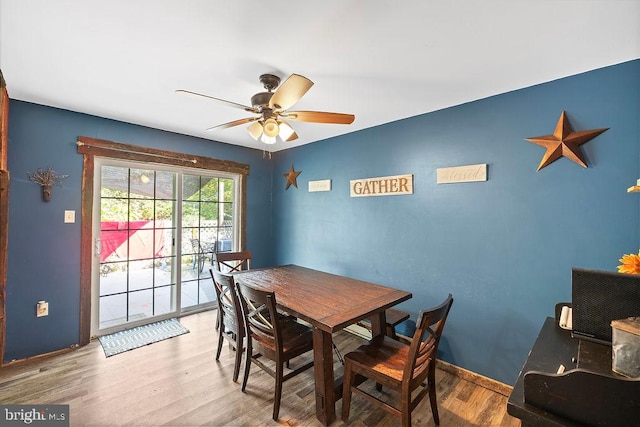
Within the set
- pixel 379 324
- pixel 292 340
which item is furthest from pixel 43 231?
pixel 379 324

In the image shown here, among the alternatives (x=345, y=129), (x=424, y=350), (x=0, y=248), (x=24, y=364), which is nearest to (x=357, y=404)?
(x=424, y=350)

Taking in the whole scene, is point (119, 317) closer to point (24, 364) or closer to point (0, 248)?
point (24, 364)

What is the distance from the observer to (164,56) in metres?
1.71

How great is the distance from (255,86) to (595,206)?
8.44 ft

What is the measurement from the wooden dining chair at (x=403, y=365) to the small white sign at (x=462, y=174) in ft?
3.92

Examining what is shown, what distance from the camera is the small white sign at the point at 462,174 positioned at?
2244mm

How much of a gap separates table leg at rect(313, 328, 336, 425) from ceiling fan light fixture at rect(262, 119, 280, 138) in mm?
1462

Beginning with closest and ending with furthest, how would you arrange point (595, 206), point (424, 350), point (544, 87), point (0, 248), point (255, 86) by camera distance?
1. point (424, 350)
2. point (595, 206)
3. point (544, 87)
4. point (255, 86)
5. point (0, 248)

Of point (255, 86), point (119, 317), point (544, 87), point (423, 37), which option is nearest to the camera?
point (423, 37)

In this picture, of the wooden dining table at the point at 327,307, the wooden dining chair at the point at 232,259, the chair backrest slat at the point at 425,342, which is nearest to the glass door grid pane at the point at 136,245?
the wooden dining chair at the point at 232,259

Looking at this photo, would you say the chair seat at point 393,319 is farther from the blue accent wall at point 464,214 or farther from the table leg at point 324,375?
the table leg at point 324,375

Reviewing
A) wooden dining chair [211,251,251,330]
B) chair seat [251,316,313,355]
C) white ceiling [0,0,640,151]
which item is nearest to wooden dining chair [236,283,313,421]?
chair seat [251,316,313,355]

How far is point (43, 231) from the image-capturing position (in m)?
2.51

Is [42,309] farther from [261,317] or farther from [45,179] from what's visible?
[261,317]
